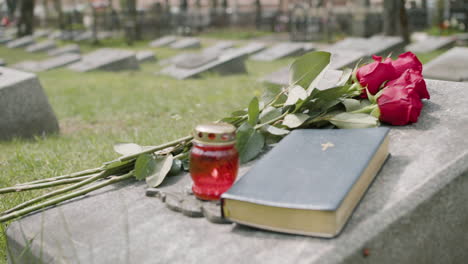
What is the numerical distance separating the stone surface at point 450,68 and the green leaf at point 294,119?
400cm

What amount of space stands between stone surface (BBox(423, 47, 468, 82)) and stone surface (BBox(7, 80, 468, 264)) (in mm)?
3914

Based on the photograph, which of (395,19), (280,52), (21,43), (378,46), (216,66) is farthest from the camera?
(21,43)

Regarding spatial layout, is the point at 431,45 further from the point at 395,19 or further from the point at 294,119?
the point at 294,119

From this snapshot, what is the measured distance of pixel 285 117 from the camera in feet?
5.61

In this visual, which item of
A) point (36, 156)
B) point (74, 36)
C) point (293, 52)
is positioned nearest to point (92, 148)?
point (36, 156)

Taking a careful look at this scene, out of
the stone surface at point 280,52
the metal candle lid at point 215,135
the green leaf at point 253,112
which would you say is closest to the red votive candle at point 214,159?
the metal candle lid at point 215,135

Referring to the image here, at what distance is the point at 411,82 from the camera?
169 cm

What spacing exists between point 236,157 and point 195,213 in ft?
0.61

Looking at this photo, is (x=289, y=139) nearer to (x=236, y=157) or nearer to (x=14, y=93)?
(x=236, y=157)

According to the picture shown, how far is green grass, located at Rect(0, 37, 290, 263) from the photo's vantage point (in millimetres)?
3207


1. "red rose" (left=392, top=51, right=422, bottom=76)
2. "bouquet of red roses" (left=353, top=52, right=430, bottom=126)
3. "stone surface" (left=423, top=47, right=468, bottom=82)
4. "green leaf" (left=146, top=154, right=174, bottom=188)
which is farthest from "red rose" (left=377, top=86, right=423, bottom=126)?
"stone surface" (left=423, top=47, right=468, bottom=82)

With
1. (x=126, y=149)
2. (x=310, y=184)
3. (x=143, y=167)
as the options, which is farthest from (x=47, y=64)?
(x=310, y=184)

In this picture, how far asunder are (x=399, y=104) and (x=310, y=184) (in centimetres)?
56

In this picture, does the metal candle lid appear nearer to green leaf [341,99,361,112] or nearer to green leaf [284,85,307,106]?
green leaf [284,85,307,106]
